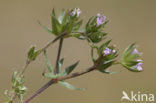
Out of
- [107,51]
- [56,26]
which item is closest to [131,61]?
[107,51]

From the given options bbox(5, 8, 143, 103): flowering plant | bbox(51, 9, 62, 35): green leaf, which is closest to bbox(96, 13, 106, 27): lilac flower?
bbox(5, 8, 143, 103): flowering plant

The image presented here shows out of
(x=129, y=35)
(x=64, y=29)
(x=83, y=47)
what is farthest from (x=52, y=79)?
(x=129, y=35)

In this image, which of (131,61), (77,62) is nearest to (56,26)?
(77,62)

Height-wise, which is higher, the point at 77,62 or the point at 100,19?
the point at 100,19

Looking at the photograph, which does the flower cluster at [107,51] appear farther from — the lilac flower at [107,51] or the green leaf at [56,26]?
the green leaf at [56,26]

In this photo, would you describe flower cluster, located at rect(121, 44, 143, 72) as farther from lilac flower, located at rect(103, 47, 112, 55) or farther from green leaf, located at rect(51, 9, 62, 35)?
green leaf, located at rect(51, 9, 62, 35)

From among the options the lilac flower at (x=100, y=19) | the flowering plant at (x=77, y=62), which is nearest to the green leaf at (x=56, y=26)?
the flowering plant at (x=77, y=62)

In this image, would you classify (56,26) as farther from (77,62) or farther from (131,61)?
(131,61)

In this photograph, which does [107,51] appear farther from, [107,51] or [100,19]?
[100,19]

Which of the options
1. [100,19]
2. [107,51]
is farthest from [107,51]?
[100,19]

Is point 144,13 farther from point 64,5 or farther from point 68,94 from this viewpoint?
point 68,94

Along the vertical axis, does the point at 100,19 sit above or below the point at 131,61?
above
